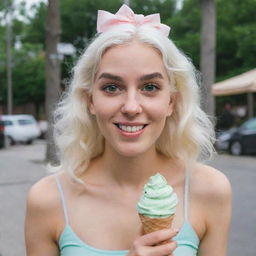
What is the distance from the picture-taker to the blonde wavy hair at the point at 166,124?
5.94 feet

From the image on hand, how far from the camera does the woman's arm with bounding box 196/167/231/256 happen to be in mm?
1849

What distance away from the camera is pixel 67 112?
2.05 metres

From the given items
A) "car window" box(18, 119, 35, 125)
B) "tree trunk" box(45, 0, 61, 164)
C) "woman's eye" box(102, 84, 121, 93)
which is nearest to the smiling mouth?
"woman's eye" box(102, 84, 121, 93)

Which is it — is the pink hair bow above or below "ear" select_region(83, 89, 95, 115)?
above

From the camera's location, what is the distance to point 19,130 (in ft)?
80.0

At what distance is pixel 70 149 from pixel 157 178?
0.48 meters

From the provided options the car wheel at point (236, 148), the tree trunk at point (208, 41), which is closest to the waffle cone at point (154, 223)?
the tree trunk at point (208, 41)

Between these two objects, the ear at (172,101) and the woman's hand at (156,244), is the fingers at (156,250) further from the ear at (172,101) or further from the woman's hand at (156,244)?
the ear at (172,101)

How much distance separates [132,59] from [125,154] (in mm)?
314

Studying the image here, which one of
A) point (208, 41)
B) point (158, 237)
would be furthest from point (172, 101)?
point (208, 41)

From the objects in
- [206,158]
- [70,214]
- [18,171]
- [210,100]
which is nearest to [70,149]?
[70,214]

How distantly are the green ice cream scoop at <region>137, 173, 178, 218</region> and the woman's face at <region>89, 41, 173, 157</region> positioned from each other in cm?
14

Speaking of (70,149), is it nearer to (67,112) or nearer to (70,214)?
(67,112)

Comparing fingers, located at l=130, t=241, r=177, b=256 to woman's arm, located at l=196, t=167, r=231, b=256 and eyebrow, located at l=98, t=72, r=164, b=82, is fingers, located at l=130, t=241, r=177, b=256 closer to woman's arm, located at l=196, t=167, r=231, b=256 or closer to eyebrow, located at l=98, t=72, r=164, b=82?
woman's arm, located at l=196, t=167, r=231, b=256
